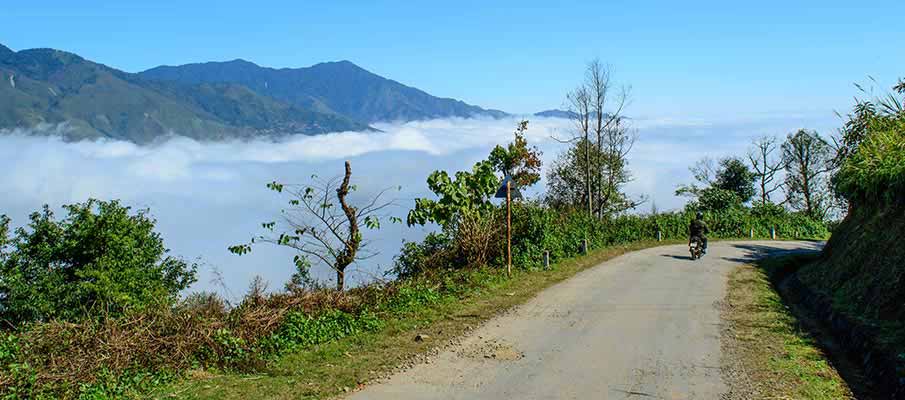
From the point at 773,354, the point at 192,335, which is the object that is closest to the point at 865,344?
the point at 773,354

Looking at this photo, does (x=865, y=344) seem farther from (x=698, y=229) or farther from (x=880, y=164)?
(x=698, y=229)

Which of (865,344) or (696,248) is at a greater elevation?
(696,248)

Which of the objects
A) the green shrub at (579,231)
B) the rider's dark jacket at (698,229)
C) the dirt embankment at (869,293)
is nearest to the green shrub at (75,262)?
the green shrub at (579,231)

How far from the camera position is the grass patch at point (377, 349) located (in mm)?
8258

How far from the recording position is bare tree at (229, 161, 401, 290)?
49.6ft

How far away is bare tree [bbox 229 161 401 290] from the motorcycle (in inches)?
508

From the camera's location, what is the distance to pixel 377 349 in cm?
1046

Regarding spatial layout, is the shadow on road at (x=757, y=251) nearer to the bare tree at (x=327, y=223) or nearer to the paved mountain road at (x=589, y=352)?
the paved mountain road at (x=589, y=352)

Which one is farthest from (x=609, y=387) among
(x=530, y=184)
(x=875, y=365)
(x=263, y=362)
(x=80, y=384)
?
(x=530, y=184)

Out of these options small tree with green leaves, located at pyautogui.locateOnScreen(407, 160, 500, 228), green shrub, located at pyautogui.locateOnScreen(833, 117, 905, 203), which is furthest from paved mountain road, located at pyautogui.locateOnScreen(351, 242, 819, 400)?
green shrub, located at pyautogui.locateOnScreen(833, 117, 905, 203)

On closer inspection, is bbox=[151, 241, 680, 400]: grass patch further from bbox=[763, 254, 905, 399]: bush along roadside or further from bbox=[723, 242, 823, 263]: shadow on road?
bbox=[723, 242, 823, 263]: shadow on road

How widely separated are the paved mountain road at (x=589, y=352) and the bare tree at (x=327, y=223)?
14.0ft

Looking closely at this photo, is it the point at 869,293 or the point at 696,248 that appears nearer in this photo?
the point at 869,293

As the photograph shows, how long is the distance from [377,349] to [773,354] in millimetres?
6066
